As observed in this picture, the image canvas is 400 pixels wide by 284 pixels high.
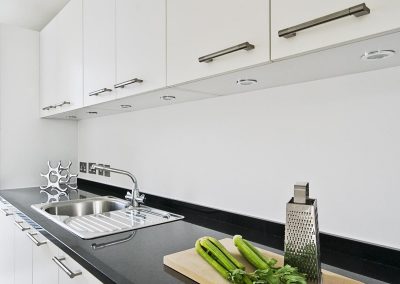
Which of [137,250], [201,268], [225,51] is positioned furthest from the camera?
[137,250]

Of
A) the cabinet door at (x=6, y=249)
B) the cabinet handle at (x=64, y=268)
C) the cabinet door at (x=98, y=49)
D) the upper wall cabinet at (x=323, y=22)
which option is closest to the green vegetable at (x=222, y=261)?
the cabinet handle at (x=64, y=268)

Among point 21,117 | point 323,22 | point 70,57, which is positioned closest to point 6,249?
point 21,117

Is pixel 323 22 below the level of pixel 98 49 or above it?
below

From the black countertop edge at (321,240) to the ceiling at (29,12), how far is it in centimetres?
166

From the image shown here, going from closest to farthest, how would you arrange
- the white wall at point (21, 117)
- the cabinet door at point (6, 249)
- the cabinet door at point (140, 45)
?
the cabinet door at point (140, 45), the cabinet door at point (6, 249), the white wall at point (21, 117)

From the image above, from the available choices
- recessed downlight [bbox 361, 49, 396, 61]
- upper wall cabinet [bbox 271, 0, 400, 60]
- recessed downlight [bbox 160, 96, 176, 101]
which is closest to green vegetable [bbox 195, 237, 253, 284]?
upper wall cabinet [bbox 271, 0, 400, 60]

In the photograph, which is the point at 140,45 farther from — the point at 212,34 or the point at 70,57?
the point at 70,57

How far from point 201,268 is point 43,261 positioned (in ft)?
2.96

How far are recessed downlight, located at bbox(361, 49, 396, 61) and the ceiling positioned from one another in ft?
7.04

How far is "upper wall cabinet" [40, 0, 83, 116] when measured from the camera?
183 cm

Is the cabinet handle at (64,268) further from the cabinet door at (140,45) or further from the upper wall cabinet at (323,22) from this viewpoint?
the upper wall cabinet at (323,22)

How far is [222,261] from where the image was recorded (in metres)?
0.75

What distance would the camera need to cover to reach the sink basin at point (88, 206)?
185 cm

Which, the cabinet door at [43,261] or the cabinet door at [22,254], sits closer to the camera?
the cabinet door at [43,261]
